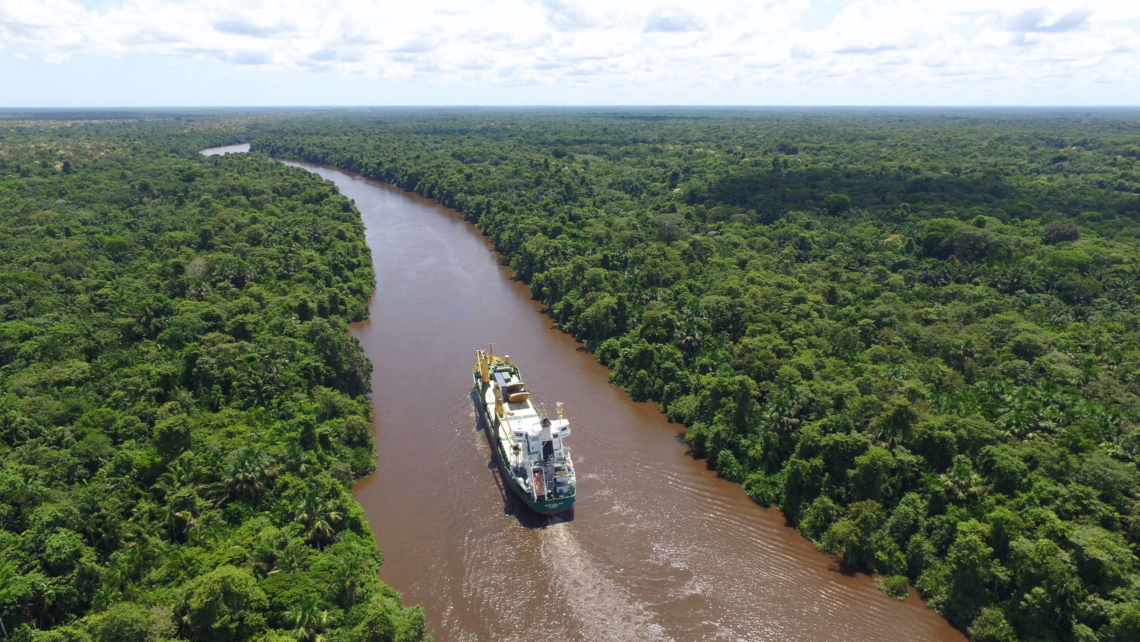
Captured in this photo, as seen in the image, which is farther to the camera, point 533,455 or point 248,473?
point 533,455

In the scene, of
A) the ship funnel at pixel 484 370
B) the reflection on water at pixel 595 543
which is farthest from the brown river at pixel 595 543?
the ship funnel at pixel 484 370

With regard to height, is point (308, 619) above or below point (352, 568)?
below

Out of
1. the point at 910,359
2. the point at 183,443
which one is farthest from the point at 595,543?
the point at 910,359

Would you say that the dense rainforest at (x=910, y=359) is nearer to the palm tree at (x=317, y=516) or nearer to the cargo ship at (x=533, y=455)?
the cargo ship at (x=533, y=455)

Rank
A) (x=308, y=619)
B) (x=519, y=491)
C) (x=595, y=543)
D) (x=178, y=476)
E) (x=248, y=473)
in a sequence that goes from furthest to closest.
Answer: (x=519, y=491), (x=595, y=543), (x=178, y=476), (x=248, y=473), (x=308, y=619)

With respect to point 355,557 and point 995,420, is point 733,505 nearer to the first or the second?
point 995,420

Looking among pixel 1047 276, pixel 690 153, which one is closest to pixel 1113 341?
pixel 1047 276

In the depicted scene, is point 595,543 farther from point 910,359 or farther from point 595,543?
point 910,359

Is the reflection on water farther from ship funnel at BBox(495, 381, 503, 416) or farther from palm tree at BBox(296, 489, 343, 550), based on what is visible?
palm tree at BBox(296, 489, 343, 550)

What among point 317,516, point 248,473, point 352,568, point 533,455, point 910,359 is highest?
point 910,359
